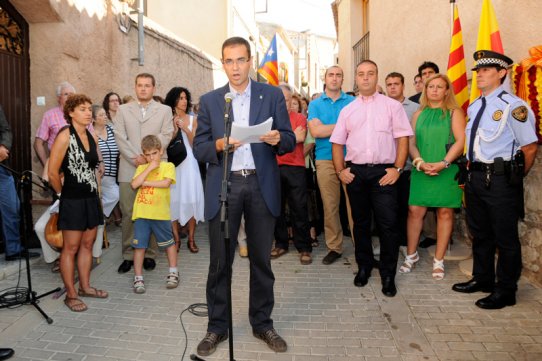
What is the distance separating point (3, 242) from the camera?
5.43 meters

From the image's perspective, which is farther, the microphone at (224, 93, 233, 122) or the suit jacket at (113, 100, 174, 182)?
the suit jacket at (113, 100, 174, 182)

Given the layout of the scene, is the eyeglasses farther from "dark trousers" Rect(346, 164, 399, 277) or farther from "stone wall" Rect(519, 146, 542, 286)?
"stone wall" Rect(519, 146, 542, 286)

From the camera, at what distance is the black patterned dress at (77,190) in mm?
3912

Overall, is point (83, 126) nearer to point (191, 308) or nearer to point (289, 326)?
point (191, 308)

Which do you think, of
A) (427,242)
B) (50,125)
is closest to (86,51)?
(50,125)

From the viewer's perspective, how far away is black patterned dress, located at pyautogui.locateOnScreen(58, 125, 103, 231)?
3.91 m

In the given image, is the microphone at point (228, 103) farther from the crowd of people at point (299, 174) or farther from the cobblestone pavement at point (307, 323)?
the cobblestone pavement at point (307, 323)

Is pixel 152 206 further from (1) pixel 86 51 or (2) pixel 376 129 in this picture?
Result: (1) pixel 86 51

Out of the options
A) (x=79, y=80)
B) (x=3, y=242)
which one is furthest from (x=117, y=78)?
(x=3, y=242)

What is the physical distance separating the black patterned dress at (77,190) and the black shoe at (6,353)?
3.63ft

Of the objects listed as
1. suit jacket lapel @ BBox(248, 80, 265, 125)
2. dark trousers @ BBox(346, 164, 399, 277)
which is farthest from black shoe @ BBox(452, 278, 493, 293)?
suit jacket lapel @ BBox(248, 80, 265, 125)

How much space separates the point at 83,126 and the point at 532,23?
475 cm

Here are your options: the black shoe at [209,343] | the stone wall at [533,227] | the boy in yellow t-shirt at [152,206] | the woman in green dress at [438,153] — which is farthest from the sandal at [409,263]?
the boy in yellow t-shirt at [152,206]

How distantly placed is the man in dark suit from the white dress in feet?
7.96
